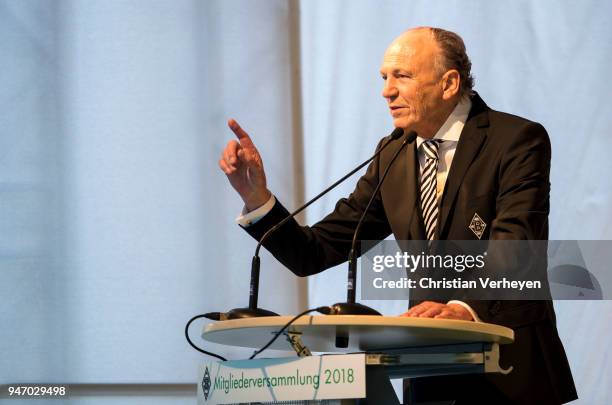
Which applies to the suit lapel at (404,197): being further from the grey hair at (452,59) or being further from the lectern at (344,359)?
the lectern at (344,359)

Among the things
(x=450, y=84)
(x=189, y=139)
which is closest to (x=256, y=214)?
(x=450, y=84)

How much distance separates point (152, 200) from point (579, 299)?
1705 millimetres

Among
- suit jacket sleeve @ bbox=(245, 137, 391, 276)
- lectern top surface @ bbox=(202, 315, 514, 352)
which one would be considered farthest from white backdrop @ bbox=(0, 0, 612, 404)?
lectern top surface @ bbox=(202, 315, 514, 352)

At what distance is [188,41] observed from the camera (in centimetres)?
379

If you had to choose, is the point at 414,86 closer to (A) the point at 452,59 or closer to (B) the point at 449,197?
(A) the point at 452,59

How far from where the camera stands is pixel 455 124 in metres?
2.48

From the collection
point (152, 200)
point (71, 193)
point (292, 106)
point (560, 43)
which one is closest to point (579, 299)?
point (560, 43)

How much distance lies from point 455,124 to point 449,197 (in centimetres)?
28

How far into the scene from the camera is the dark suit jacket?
2037 mm

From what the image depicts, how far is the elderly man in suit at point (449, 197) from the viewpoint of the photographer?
2.05 metres

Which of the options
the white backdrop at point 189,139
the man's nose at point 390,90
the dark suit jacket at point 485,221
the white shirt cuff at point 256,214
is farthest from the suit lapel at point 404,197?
the white backdrop at point 189,139

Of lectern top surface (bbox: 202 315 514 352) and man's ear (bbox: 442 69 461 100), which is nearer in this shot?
lectern top surface (bbox: 202 315 514 352)

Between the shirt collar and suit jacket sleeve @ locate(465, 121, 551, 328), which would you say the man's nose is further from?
suit jacket sleeve @ locate(465, 121, 551, 328)

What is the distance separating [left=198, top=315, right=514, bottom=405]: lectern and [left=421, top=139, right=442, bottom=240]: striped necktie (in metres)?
0.55
